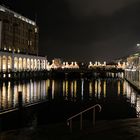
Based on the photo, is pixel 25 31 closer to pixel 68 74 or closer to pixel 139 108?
pixel 68 74

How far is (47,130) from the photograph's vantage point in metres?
16.5

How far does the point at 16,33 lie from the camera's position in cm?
16075

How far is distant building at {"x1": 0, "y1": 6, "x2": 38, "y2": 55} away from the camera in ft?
477

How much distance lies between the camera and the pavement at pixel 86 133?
14.2 meters

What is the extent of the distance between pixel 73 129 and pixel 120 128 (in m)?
2.46

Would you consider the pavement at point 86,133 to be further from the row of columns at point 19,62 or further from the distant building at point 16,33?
the distant building at point 16,33

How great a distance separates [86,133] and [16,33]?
14983 centimetres

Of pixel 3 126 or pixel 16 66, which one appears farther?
pixel 16 66

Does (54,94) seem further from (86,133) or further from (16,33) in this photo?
(16,33)

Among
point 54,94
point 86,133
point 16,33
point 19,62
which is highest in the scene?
point 16,33

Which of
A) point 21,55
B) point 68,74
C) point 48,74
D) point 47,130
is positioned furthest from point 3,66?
point 47,130

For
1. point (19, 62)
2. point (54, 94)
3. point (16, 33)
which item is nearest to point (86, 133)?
Answer: point (54, 94)

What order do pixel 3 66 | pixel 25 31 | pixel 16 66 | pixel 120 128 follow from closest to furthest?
pixel 120 128 → pixel 3 66 → pixel 16 66 → pixel 25 31

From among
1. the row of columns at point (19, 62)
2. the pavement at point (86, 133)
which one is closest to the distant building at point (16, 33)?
the row of columns at point (19, 62)
